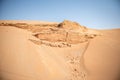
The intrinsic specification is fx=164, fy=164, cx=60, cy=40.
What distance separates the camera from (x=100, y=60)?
4336 mm

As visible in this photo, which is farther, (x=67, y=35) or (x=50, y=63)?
(x=67, y=35)

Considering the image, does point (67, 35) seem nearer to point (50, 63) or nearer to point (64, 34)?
point (64, 34)

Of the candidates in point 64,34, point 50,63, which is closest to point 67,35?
point 64,34

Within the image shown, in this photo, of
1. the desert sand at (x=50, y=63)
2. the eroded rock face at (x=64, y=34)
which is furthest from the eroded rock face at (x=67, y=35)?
the desert sand at (x=50, y=63)

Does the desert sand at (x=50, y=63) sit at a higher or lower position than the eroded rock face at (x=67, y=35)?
lower

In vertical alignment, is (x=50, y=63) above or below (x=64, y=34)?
below

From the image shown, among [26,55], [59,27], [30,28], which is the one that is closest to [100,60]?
[26,55]

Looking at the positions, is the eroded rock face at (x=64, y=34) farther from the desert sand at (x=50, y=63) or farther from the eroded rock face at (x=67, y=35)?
the desert sand at (x=50, y=63)

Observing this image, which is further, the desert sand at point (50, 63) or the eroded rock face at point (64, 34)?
the eroded rock face at point (64, 34)

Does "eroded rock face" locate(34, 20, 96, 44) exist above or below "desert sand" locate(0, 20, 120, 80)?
above

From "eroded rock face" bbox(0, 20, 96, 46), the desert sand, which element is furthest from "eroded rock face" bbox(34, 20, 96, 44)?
the desert sand

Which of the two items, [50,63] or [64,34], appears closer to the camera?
[50,63]

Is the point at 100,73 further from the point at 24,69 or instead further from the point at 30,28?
the point at 30,28

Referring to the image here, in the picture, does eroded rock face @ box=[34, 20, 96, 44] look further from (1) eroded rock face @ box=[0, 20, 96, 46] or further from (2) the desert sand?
(2) the desert sand
